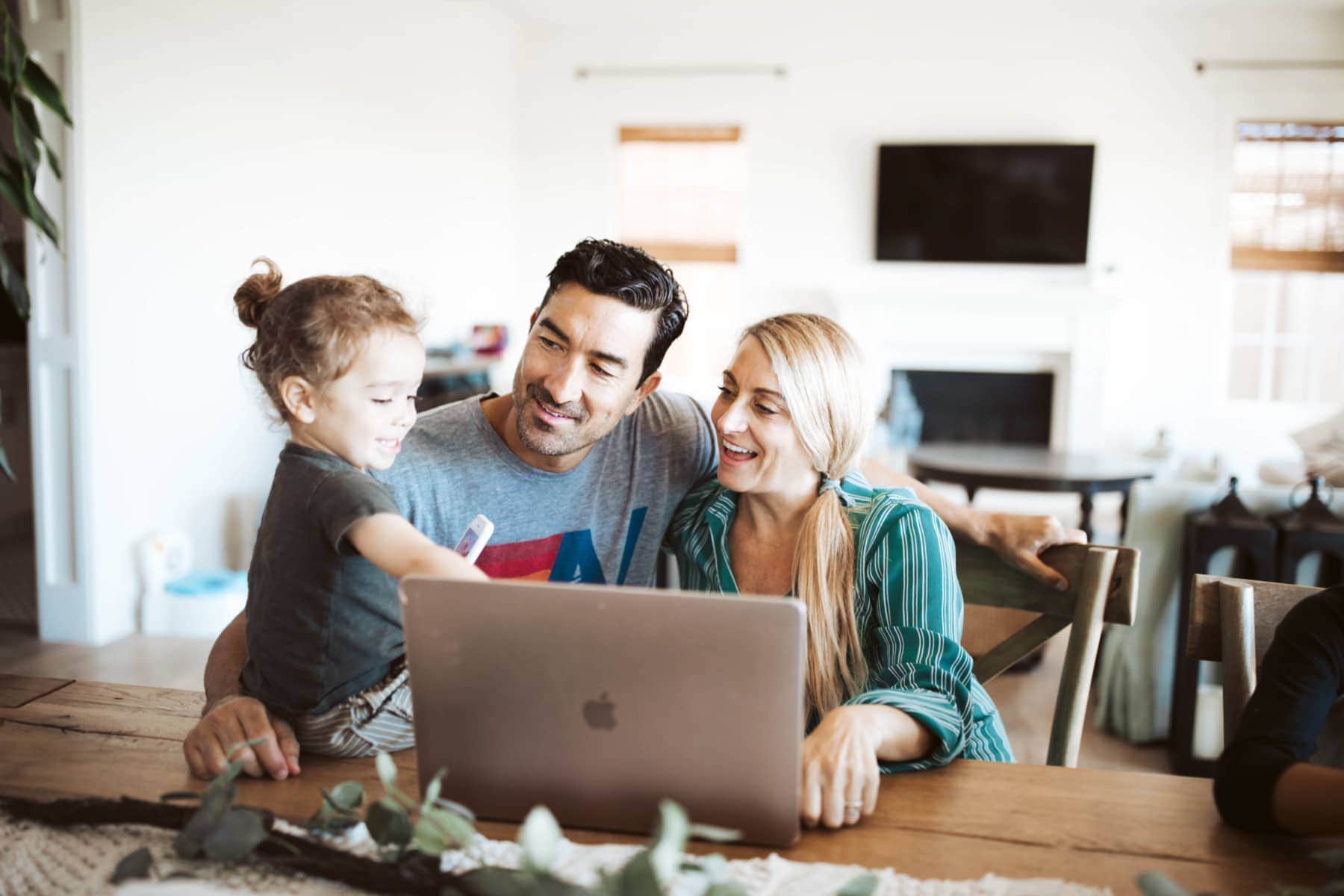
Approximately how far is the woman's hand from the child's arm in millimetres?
341

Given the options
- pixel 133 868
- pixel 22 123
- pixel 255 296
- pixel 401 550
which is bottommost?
pixel 133 868

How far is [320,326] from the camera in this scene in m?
1.13

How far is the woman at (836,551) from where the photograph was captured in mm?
1146

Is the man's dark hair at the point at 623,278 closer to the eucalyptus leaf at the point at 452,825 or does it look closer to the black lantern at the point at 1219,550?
the eucalyptus leaf at the point at 452,825

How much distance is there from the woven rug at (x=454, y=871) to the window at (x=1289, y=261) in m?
6.39

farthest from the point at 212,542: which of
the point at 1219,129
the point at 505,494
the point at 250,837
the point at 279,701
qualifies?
the point at 1219,129

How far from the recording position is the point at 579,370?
60.0 inches

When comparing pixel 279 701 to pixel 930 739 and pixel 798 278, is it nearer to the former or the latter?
pixel 930 739

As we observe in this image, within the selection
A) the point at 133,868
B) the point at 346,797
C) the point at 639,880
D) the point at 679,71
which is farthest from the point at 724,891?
the point at 679,71

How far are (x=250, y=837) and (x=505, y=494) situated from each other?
785mm

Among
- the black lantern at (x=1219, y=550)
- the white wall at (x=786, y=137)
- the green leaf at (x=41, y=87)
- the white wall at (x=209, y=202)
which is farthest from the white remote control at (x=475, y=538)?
the white wall at (x=786, y=137)

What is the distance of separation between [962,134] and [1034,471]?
10.6 feet

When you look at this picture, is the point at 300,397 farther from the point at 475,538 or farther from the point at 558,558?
the point at 558,558

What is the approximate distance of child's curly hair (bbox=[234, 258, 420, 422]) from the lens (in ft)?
3.70
